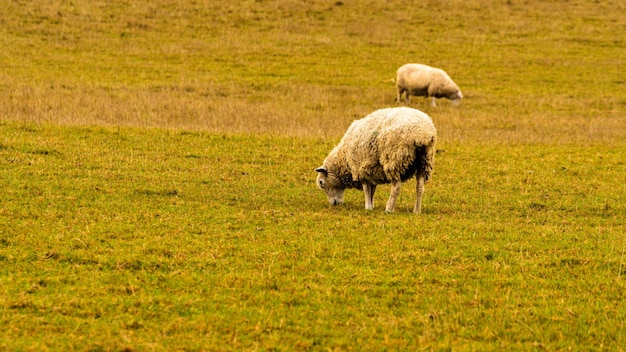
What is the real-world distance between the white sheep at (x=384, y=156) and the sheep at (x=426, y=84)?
15.2 metres

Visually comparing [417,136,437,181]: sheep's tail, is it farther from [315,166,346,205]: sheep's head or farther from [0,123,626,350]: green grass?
[315,166,346,205]: sheep's head

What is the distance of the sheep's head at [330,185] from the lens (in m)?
13.4

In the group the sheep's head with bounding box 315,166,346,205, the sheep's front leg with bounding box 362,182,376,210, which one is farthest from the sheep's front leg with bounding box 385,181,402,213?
the sheep's head with bounding box 315,166,346,205

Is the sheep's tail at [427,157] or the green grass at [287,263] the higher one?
the sheep's tail at [427,157]

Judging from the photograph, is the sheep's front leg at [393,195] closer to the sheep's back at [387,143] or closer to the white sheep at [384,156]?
the white sheep at [384,156]

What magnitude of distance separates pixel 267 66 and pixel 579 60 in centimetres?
1375

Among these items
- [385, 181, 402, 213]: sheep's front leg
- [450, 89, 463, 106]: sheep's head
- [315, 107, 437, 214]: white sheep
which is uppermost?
[315, 107, 437, 214]: white sheep

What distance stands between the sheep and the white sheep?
49.9 ft

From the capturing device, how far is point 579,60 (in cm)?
3500

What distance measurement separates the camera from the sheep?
91.6ft

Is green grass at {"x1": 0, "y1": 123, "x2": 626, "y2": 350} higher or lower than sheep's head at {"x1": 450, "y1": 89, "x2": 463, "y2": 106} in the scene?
higher

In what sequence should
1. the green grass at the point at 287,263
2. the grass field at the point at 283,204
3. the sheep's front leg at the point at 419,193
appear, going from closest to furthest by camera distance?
the green grass at the point at 287,263, the grass field at the point at 283,204, the sheep's front leg at the point at 419,193

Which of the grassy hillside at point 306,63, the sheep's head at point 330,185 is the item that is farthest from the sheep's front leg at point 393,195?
the grassy hillside at point 306,63

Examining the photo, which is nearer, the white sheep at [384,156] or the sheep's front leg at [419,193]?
the white sheep at [384,156]
